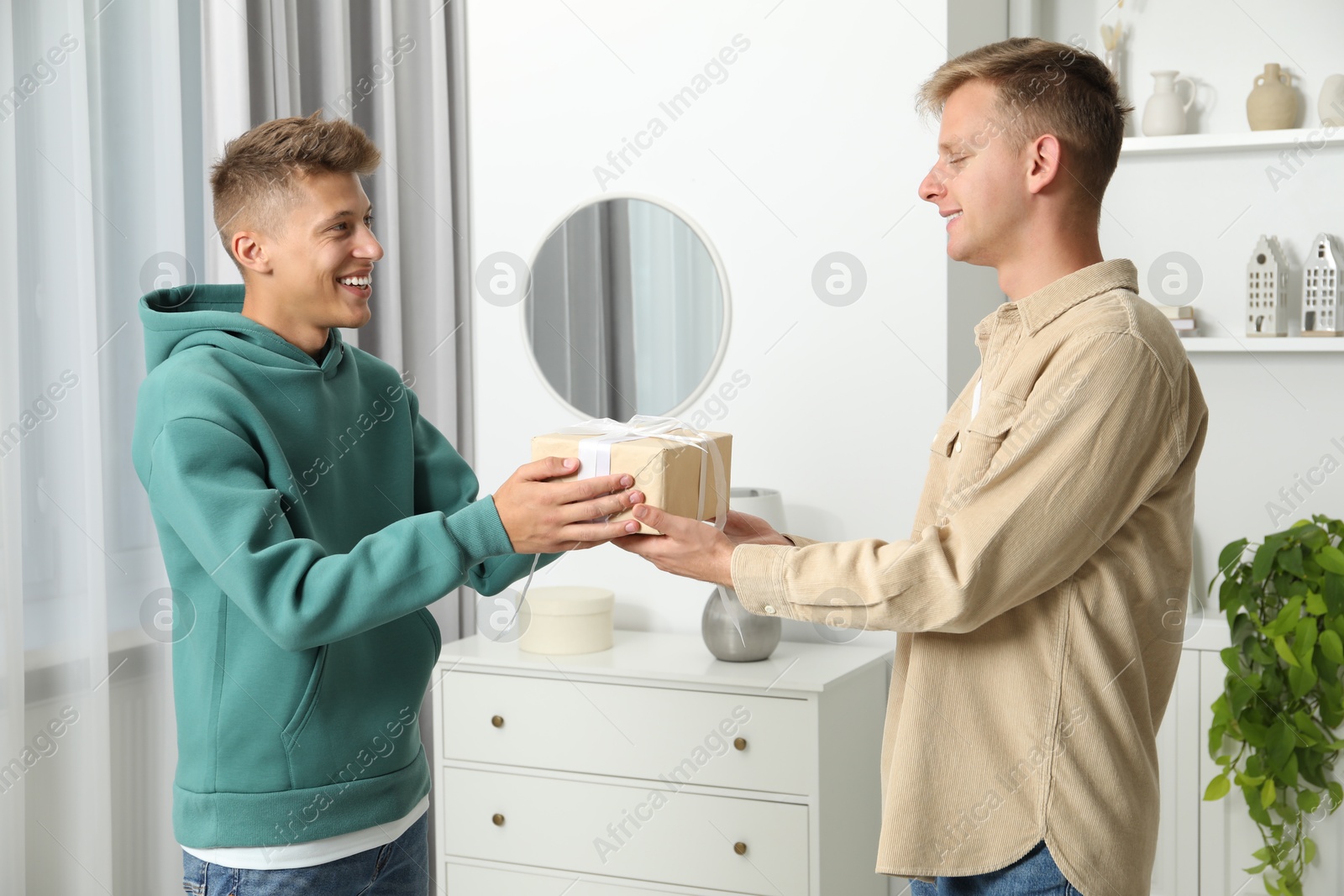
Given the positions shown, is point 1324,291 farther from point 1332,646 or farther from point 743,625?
point 743,625

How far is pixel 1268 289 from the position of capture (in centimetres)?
265

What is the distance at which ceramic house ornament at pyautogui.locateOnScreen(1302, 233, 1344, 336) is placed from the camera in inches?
103

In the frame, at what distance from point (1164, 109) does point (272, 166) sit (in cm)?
214

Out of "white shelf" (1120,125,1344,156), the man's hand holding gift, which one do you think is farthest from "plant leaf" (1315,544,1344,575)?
the man's hand holding gift

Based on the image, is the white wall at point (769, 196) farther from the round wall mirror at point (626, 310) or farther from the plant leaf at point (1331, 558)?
the plant leaf at point (1331, 558)

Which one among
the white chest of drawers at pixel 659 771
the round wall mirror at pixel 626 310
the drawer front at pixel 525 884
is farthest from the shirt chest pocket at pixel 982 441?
the round wall mirror at pixel 626 310

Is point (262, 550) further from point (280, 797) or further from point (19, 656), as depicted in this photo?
point (19, 656)

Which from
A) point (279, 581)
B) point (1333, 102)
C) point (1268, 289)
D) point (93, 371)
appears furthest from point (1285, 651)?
point (93, 371)

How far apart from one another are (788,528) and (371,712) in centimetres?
137

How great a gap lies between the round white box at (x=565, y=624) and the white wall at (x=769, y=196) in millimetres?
255

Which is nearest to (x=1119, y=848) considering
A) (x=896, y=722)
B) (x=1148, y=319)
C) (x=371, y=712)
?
(x=896, y=722)

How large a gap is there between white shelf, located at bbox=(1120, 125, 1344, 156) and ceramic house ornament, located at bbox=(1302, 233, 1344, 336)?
0.71 feet

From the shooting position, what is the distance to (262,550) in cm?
123

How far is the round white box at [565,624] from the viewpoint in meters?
2.49
